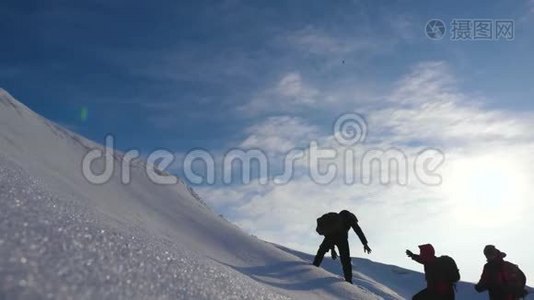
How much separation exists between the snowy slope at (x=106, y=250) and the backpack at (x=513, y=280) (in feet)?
7.99

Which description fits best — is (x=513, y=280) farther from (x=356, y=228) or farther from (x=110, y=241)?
(x=110, y=241)

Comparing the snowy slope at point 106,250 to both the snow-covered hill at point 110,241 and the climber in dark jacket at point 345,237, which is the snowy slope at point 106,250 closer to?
the snow-covered hill at point 110,241

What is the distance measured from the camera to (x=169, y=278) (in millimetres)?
3602

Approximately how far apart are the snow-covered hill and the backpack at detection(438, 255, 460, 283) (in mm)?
2047

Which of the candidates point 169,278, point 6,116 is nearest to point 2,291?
point 169,278

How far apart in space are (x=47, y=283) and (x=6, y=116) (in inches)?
379

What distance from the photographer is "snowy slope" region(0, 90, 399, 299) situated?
2.76 metres

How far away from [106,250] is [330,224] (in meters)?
7.59

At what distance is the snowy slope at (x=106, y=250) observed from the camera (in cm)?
276

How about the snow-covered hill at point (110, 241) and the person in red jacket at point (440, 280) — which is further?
the person in red jacket at point (440, 280)

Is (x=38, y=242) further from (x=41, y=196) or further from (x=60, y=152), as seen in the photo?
(x=60, y=152)

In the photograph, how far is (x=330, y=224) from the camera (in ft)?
35.1

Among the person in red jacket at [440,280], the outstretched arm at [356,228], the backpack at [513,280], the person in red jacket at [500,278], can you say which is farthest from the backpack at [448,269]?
the outstretched arm at [356,228]

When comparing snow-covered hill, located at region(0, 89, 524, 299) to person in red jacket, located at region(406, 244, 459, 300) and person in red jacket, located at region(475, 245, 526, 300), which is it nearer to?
person in red jacket, located at region(406, 244, 459, 300)
